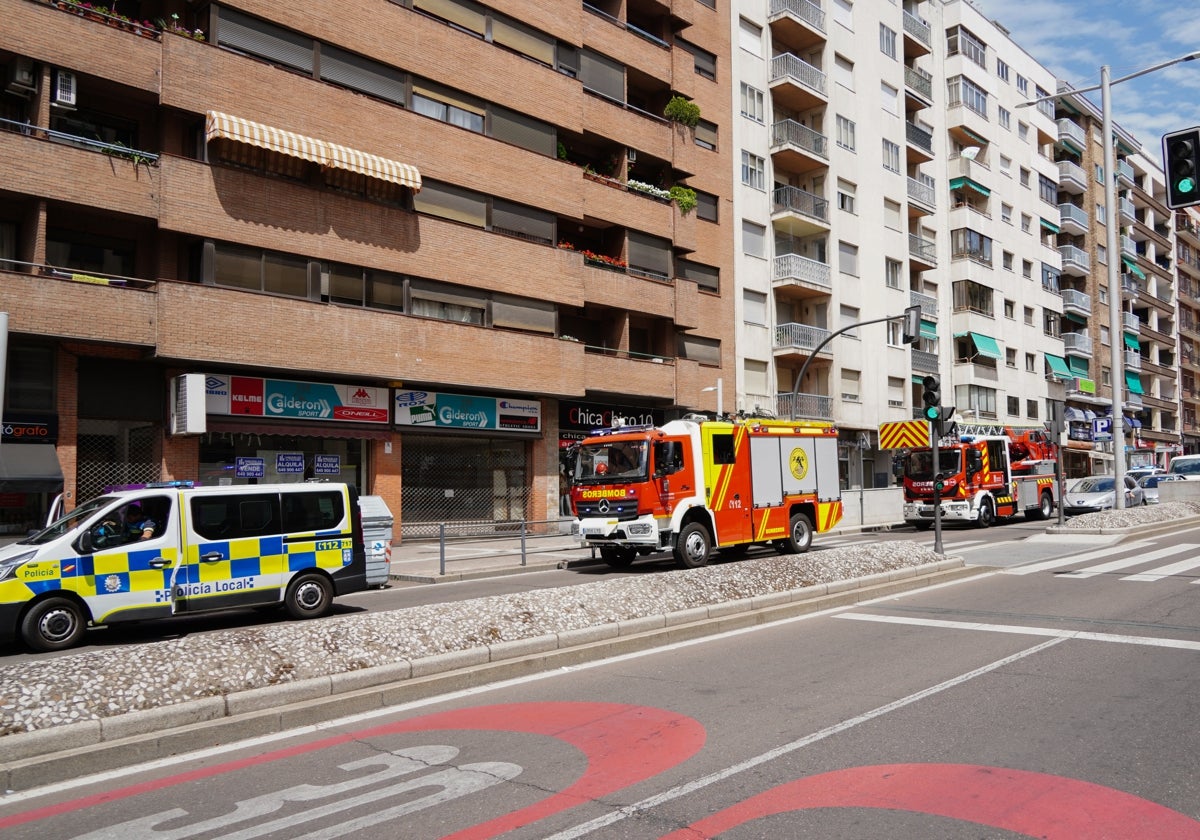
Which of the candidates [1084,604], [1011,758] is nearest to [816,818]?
[1011,758]

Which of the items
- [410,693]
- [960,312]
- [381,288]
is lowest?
[410,693]

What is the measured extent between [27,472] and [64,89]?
310 inches

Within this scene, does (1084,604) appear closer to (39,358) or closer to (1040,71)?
(39,358)

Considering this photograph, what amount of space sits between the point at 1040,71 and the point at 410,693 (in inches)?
2602

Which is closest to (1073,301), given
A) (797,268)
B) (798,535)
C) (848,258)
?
(848,258)

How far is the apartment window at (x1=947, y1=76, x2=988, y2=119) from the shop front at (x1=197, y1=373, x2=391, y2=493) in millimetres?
39751

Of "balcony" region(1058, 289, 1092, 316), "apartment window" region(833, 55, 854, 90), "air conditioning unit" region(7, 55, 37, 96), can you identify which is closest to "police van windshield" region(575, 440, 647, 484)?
"air conditioning unit" region(7, 55, 37, 96)

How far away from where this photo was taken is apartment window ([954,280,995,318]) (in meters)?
50.6

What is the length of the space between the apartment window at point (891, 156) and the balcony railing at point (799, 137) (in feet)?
19.0

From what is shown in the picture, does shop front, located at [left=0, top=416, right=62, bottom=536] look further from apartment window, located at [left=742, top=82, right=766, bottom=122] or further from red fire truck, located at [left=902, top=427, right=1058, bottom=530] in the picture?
apartment window, located at [left=742, top=82, right=766, bottom=122]

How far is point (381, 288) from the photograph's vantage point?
975 inches

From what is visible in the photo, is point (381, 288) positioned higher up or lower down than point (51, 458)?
higher up

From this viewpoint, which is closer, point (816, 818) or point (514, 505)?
point (816, 818)

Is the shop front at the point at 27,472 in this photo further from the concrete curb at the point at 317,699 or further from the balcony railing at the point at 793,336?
the balcony railing at the point at 793,336
